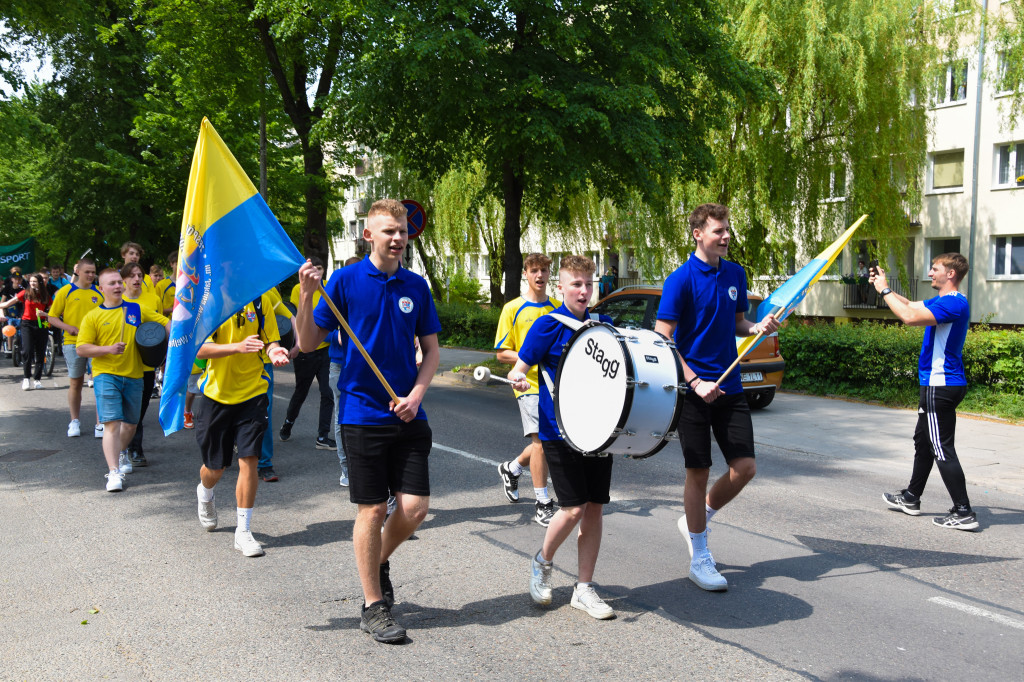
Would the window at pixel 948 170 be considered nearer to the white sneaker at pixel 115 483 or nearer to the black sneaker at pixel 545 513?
the black sneaker at pixel 545 513

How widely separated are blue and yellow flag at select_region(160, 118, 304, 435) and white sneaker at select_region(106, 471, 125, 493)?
10.9ft

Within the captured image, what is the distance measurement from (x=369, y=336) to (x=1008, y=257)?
3045cm

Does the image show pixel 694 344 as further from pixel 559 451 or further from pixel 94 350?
pixel 94 350

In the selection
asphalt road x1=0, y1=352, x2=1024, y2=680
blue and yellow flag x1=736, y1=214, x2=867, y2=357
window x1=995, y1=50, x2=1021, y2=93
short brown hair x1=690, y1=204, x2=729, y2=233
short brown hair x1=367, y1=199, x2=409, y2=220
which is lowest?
asphalt road x1=0, y1=352, x2=1024, y2=680

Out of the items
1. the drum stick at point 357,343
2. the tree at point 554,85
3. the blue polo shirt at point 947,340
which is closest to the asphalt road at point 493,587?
the blue polo shirt at point 947,340

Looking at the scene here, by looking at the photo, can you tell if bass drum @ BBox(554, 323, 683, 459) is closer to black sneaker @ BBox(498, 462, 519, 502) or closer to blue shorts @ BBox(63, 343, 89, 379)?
black sneaker @ BBox(498, 462, 519, 502)

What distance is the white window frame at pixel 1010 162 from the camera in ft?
93.0

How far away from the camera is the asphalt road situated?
386 cm

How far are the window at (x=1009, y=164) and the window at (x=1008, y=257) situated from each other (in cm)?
187

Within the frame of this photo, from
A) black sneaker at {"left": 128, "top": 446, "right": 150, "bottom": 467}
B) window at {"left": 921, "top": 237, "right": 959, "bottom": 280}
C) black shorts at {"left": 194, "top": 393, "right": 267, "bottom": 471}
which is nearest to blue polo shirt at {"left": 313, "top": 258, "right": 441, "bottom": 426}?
black shorts at {"left": 194, "top": 393, "right": 267, "bottom": 471}

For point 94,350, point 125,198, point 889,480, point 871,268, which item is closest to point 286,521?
point 94,350

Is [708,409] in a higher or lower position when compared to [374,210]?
lower

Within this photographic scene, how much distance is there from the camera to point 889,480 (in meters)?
8.10

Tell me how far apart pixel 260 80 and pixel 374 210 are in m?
16.1
